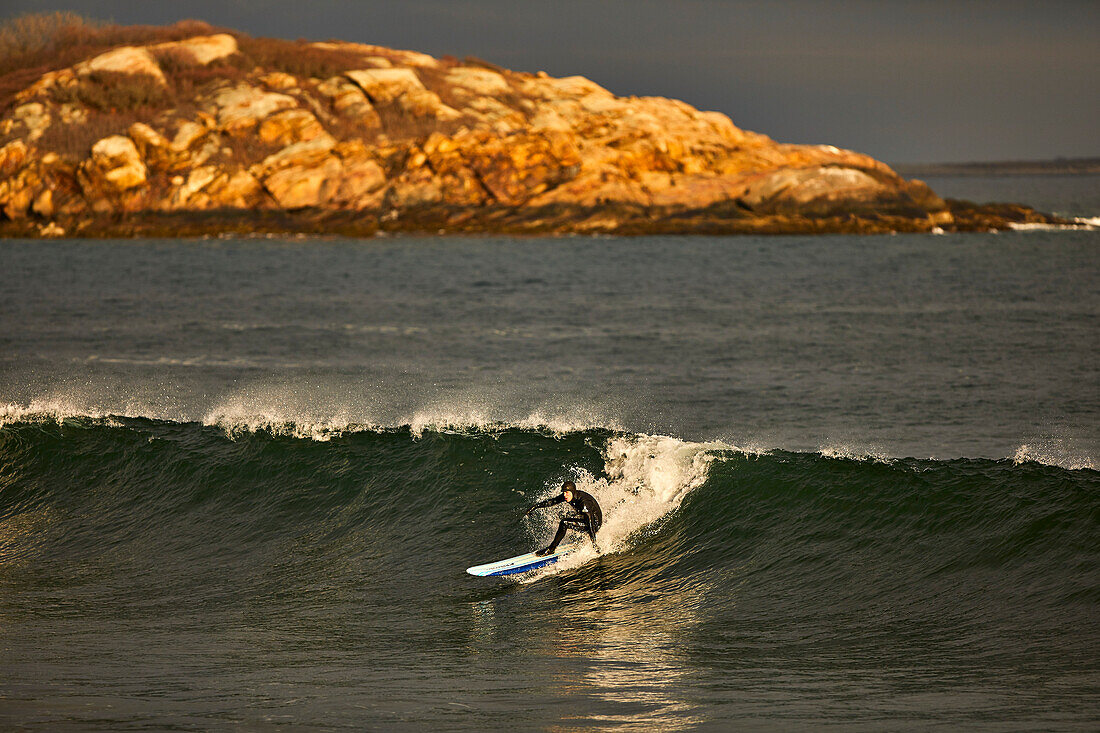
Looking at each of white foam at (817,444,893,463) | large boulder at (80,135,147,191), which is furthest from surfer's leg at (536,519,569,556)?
large boulder at (80,135,147,191)

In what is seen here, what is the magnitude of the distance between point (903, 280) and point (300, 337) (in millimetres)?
32589

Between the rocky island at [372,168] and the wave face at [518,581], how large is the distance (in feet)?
215

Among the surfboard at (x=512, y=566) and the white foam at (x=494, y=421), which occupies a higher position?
the surfboard at (x=512, y=566)

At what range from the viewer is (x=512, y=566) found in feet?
42.5

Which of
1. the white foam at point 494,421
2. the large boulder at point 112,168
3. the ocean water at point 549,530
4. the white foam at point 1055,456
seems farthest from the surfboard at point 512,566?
the large boulder at point 112,168

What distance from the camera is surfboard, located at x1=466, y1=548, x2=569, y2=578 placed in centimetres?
1289

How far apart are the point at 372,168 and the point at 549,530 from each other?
245 ft

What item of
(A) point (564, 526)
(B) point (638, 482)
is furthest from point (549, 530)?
(B) point (638, 482)

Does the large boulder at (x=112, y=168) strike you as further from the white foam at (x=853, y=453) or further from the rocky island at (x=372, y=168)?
the white foam at (x=853, y=453)

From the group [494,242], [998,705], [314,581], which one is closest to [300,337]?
[314,581]

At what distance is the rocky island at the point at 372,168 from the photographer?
82.4 meters

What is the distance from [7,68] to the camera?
4080 inches

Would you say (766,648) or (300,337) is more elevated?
(766,648)

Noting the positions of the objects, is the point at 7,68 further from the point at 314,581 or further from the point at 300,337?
the point at 314,581
